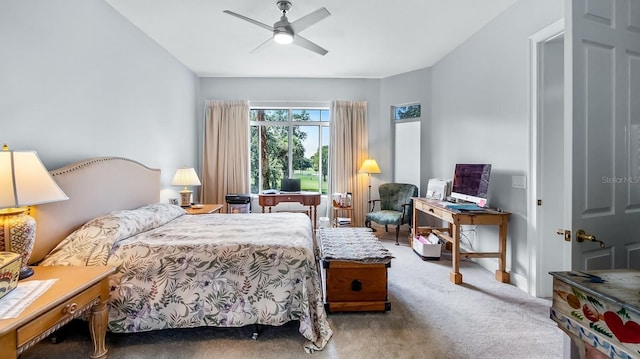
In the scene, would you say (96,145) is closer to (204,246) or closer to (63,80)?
(63,80)

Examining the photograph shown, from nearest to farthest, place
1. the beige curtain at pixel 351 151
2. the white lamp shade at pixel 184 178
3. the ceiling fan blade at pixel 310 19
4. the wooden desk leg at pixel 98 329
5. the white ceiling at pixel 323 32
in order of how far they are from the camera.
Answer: the wooden desk leg at pixel 98 329, the ceiling fan blade at pixel 310 19, the white ceiling at pixel 323 32, the white lamp shade at pixel 184 178, the beige curtain at pixel 351 151

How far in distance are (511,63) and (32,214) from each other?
4203 mm

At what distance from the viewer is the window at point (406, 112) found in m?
4.95

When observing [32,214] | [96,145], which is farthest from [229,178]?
[32,214]

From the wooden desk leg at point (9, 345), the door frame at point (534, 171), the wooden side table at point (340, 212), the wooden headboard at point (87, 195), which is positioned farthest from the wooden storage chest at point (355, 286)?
the wooden side table at point (340, 212)

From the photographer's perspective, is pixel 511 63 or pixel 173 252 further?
pixel 511 63

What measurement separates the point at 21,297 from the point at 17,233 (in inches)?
15.0

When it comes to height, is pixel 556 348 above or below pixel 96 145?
below

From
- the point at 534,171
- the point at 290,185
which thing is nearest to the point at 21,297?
the point at 534,171

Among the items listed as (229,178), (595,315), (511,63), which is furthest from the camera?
(229,178)

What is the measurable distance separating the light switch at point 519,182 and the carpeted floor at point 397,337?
3.40 feet

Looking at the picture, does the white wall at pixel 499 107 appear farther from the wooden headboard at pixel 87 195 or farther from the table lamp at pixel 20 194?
the wooden headboard at pixel 87 195

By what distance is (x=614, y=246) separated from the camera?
4.17 feet

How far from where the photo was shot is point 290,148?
17.7 feet
